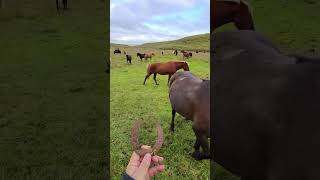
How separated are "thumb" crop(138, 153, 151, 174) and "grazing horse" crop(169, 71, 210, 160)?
4607mm

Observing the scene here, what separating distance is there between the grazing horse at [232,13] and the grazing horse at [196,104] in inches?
128

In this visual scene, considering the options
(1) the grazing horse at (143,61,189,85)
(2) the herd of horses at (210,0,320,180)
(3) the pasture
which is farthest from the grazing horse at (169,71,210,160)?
(1) the grazing horse at (143,61,189,85)

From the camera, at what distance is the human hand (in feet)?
6.06

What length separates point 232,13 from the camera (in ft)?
10.8

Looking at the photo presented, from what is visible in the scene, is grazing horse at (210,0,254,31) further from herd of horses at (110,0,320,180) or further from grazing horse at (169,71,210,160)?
grazing horse at (169,71,210,160)

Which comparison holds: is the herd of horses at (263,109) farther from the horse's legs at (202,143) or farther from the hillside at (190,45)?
Result: the hillside at (190,45)

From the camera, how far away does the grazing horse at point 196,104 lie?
21.7 feet
